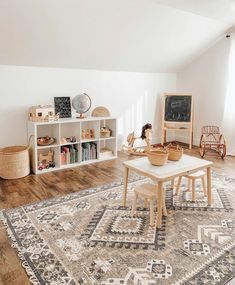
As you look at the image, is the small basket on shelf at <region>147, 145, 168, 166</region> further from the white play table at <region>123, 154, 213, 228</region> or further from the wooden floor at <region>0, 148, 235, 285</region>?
the wooden floor at <region>0, 148, 235, 285</region>

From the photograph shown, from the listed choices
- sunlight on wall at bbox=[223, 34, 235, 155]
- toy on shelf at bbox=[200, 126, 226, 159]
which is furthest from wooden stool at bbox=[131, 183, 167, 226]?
sunlight on wall at bbox=[223, 34, 235, 155]

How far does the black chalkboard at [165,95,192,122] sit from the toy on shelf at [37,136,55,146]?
2.51 m

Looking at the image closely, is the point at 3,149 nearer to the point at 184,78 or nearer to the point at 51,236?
the point at 51,236

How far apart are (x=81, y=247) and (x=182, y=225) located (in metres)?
0.95

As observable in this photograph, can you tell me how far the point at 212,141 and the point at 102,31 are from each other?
2852mm

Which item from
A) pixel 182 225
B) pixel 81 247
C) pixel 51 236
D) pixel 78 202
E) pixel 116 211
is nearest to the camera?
pixel 81 247

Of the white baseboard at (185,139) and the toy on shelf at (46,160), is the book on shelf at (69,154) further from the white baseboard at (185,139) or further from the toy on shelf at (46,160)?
the white baseboard at (185,139)

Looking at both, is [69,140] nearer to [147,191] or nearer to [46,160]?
[46,160]

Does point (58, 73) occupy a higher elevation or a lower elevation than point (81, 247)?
higher

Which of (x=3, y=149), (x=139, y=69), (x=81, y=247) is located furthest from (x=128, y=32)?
(x=81, y=247)

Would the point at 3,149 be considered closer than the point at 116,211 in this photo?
No

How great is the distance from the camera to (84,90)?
4.43 m

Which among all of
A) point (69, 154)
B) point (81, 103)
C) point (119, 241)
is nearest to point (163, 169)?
point (119, 241)

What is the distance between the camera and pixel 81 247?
211cm
